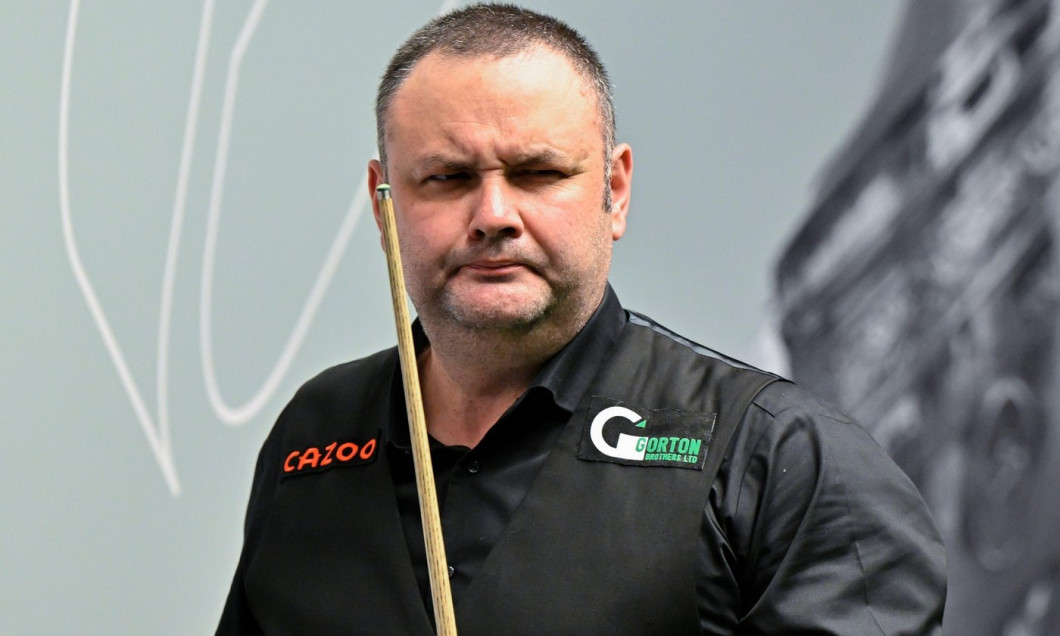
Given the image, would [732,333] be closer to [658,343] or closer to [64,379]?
[658,343]

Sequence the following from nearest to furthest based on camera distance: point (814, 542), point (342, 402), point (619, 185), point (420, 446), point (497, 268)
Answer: point (420, 446) < point (814, 542) < point (497, 268) < point (619, 185) < point (342, 402)

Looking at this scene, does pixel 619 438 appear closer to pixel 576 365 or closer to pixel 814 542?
pixel 576 365

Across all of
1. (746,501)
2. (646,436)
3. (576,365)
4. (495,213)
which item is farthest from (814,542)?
(495,213)

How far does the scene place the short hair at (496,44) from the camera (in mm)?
1440

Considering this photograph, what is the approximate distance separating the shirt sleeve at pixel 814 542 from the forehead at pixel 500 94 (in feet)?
1.23

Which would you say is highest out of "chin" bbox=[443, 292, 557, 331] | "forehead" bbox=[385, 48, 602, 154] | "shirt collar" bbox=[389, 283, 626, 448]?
"forehead" bbox=[385, 48, 602, 154]

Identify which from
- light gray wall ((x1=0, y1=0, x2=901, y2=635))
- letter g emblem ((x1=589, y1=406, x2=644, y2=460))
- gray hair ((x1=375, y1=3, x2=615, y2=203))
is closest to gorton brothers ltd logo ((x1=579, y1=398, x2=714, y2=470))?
letter g emblem ((x1=589, y1=406, x2=644, y2=460))

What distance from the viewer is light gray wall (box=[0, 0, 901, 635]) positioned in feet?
6.19

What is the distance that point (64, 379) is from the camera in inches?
74.7

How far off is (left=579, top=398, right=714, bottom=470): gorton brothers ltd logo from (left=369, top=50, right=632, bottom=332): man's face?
122 millimetres

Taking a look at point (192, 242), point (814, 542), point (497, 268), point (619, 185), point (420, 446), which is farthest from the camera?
point (192, 242)

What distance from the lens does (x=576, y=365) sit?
148 cm

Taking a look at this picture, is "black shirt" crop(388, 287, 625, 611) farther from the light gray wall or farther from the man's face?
the light gray wall

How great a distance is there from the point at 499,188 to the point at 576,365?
22 cm
